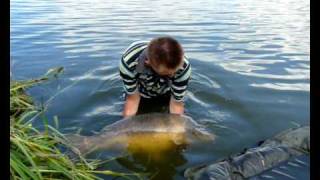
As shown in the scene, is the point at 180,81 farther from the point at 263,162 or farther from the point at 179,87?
the point at 263,162

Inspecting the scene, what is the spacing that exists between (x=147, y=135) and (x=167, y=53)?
3.18 feet

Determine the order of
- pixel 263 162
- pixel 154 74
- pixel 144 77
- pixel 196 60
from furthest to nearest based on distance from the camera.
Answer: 1. pixel 196 60
2. pixel 144 77
3. pixel 154 74
4. pixel 263 162

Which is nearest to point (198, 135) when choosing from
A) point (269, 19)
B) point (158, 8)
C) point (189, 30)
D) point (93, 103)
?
point (93, 103)

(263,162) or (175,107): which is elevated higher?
(175,107)

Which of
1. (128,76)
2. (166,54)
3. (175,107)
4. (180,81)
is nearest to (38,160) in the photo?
(166,54)

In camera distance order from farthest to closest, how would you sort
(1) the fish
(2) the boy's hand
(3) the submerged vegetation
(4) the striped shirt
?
1. (2) the boy's hand
2. (4) the striped shirt
3. (1) the fish
4. (3) the submerged vegetation

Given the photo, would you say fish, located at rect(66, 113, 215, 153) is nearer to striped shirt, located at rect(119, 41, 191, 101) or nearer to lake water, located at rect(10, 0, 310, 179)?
lake water, located at rect(10, 0, 310, 179)

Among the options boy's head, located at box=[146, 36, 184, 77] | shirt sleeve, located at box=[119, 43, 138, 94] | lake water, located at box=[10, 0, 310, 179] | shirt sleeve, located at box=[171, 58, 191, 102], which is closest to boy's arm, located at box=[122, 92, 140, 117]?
shirt sleeve, located at box=[119, 43, 138, 94]

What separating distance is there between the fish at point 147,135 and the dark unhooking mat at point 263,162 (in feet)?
1.77

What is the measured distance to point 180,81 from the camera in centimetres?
469

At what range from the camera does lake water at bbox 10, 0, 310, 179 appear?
5.27 meters

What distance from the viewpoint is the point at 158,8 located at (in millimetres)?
14172
